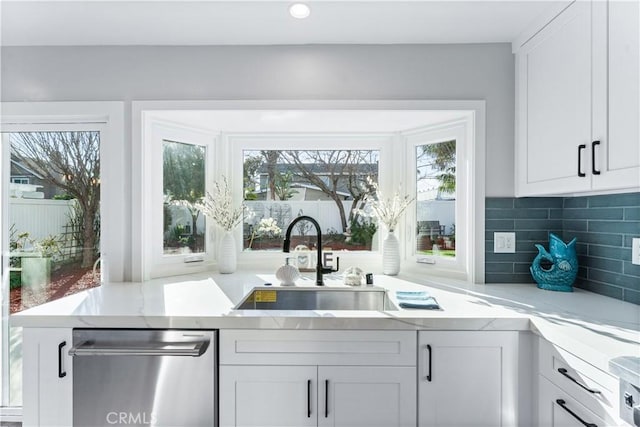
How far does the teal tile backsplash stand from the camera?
1530 mm

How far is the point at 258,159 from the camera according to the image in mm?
2393

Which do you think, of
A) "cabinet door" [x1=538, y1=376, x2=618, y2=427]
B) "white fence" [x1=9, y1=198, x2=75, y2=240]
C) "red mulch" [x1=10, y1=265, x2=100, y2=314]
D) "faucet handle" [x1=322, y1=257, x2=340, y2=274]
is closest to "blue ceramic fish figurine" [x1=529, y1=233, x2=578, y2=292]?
"cabinet door" [x1=538, y1=376, x2=618, y2=427]

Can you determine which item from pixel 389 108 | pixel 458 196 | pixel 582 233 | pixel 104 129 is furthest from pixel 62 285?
pixel 582 233

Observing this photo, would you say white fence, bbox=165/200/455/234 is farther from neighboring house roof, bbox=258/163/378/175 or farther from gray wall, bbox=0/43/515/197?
gray wall, bbox=0/43/515/197

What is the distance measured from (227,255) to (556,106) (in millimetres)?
1978

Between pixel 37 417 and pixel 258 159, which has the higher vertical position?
pixel 258 159

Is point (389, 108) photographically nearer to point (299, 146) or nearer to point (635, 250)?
point (299, 146)

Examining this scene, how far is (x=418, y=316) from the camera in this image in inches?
53.2

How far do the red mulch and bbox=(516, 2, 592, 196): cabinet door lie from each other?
2545mm

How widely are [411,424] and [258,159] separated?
180 centimetres

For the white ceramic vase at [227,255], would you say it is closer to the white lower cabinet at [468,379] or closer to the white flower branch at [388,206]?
the white flower branch at [388,206]

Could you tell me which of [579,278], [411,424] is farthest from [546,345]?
[579,278]

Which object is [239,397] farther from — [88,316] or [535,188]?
[535,188]

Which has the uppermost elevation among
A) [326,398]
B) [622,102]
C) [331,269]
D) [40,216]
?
[622,102]
